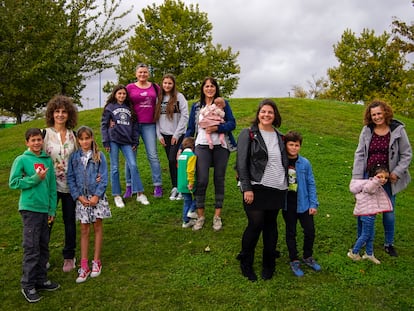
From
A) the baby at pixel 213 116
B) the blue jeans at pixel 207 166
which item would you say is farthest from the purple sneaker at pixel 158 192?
the baby at pixel 213 116

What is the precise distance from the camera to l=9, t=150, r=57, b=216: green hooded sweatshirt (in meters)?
4.05

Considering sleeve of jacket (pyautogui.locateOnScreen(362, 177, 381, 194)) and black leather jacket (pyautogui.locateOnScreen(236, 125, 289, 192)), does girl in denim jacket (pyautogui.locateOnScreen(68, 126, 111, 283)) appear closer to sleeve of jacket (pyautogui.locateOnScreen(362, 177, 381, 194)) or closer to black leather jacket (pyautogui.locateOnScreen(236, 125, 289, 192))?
black leather jacket (pyautogui.locateOnScreen(236, 125, 289, 192))

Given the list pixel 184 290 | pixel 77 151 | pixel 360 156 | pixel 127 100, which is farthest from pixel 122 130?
pixel 360 156

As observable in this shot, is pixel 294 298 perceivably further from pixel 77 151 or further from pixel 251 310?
pixel 77 151

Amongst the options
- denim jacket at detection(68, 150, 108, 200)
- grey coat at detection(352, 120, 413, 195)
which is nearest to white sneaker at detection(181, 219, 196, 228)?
denim jacket at detection(68, 150, 108, 200)

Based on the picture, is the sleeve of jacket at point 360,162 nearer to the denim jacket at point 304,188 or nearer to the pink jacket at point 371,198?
the pink jacket at point 371,198

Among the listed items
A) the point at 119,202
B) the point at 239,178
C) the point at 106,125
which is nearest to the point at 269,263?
the point at 239,178

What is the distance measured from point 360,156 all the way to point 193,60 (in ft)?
83.0

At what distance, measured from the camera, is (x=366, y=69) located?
30.8m

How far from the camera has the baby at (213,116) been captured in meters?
5.61

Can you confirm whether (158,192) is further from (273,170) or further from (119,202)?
(273,170)

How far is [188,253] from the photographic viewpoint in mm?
5191

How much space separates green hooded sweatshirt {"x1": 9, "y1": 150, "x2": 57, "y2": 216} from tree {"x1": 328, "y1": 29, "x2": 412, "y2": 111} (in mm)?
29391

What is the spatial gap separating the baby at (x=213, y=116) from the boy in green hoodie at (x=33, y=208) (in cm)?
225
